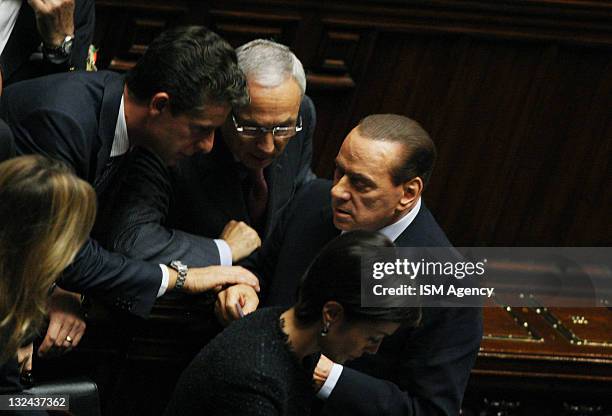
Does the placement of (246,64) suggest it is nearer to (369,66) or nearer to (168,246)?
(168,246)

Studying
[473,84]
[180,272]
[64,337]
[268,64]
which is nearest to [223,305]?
[180,272]

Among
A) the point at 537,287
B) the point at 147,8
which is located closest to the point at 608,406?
the point at 537,287

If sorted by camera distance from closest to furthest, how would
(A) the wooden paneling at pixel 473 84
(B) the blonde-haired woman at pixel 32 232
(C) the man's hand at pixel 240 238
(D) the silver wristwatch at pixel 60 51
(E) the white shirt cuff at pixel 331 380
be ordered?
(B) the blonde-haired woman at pixel 32 232 < (E) the white shirt cuff at pixel 331 380 < (C) the man's hand at pixel 240 238 < (D) the silver wristwatch at pixel 60 51 < (A) the wooden paneling at pixel 473 84

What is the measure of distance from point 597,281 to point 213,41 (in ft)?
5.09

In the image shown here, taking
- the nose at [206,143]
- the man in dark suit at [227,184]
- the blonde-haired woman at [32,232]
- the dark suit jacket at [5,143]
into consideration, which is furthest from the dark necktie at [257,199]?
the blonde-haired woman at [32,232]

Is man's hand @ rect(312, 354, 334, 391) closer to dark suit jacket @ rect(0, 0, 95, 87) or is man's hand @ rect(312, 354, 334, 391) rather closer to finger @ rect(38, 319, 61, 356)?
finger @ rect(38, 319, 61, 356)

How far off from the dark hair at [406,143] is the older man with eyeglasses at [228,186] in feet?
0.76

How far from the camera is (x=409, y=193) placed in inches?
98.7

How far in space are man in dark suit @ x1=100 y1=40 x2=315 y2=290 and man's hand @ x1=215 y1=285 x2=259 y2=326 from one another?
0.13 meters

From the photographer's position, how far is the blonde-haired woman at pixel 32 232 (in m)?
1.89

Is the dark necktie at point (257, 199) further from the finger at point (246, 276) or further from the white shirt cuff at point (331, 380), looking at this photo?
the white shirt cuff at point (331, 380)

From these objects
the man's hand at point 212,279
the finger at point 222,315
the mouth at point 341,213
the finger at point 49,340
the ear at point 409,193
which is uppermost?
the ear at point 409,193

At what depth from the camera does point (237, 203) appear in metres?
2.78

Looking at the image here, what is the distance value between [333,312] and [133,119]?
728mm
